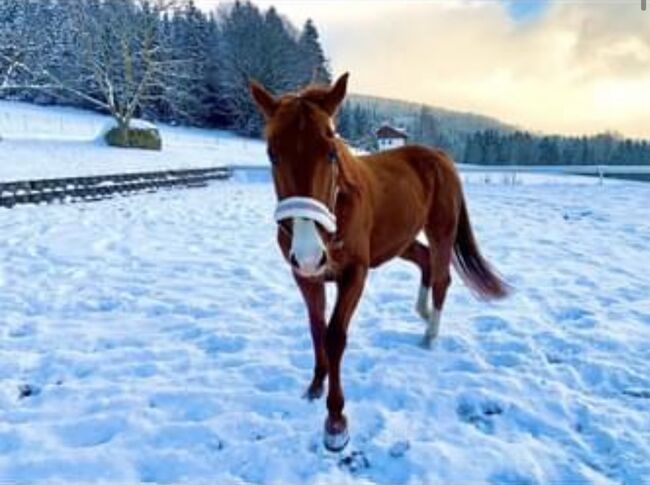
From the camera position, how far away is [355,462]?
2621mm

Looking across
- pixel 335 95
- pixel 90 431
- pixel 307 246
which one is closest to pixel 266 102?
pixel 335 95

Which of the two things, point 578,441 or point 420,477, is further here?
point 578,441

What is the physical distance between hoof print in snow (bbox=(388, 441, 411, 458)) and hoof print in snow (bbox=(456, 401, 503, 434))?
42cm

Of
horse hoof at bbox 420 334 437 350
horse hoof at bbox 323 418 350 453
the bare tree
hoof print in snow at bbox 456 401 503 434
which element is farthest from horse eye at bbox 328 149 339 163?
the bare tree

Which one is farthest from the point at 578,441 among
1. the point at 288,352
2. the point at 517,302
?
the point at 517,302

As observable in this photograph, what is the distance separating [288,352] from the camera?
3834 mm

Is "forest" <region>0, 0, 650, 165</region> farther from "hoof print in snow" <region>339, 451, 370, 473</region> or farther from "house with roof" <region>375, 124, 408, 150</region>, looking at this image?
"hoof print in snow" <region>339, 451, 370, 473</region>

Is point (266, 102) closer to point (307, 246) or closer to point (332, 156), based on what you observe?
point (332, 156)

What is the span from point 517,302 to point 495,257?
1.99 metres

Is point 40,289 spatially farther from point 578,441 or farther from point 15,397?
point 578,441

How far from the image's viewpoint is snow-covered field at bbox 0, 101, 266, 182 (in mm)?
16812

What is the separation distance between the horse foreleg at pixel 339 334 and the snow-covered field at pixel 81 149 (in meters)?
11.4

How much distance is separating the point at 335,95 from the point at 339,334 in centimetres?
116

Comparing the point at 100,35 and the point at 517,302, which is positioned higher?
the point at 100,35
